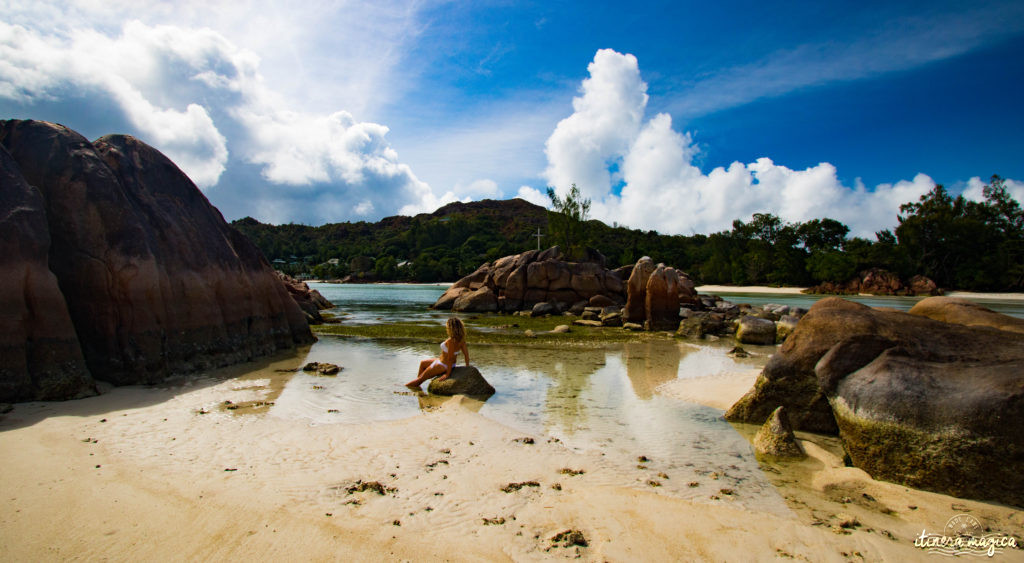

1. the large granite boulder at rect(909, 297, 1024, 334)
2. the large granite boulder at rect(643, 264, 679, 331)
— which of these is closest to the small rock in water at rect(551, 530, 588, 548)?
the large granite boulder at rect(909, 297, 1024, 334)

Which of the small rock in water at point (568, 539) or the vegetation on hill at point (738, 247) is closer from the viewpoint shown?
the small rock in water at point (568, 539)

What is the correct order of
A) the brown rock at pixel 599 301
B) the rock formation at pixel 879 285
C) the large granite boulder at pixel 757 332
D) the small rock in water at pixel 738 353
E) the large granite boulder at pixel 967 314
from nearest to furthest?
the large granite boulder at pixel 967 314, the small rock in water at pixel 738 353, the large granite boulder at pixel 757 332, the brown rock at pixel 599 301, the rock formation at pixel 879 285

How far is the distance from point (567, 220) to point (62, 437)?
208ft

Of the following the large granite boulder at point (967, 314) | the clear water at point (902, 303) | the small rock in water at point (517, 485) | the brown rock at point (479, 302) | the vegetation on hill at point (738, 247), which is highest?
the vegetation on hill at point (738, 247)

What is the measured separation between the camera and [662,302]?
1121 inches

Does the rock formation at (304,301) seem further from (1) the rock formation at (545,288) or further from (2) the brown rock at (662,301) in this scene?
(2) the brown rock at (662,301)

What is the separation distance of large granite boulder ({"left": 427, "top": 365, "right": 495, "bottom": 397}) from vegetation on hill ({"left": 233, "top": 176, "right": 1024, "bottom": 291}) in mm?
30161

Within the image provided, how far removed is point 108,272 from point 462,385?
8661 mm

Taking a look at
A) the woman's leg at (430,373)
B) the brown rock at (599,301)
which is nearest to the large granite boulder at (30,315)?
the woman's leg at (430,373)

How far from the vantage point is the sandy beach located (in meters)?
4.59

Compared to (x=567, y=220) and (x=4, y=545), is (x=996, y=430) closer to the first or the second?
(x=4, y=545)

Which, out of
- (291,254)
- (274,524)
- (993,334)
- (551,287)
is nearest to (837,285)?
(551,287)

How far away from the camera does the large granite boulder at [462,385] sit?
1121 centimetres

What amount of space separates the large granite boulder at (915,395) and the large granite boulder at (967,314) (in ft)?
5.76
